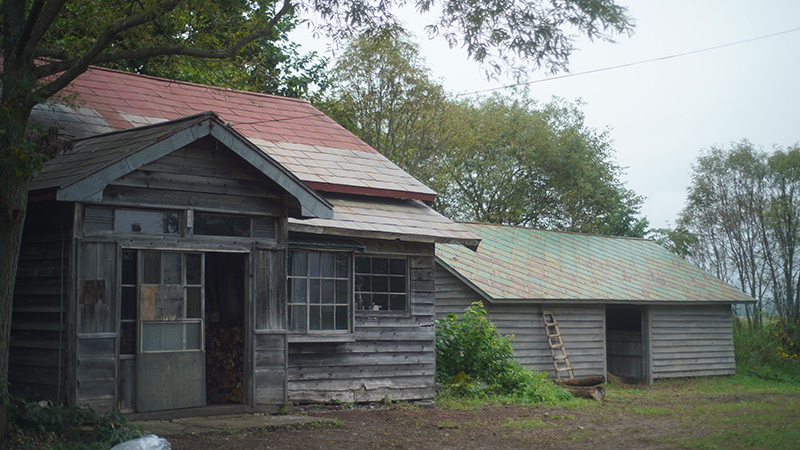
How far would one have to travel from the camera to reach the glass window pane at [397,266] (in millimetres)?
14370

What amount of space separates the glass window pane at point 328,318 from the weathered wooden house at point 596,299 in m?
6.46

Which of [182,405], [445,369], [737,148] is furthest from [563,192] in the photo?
[182,405]

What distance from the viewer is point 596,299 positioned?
21.2 meters

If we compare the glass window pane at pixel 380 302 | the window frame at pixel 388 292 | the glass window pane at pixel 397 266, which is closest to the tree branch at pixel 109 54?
the window frame at pixel 388 292

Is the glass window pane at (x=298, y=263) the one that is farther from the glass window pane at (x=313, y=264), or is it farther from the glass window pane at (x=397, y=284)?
the glass window pane at (x=397, y=284)

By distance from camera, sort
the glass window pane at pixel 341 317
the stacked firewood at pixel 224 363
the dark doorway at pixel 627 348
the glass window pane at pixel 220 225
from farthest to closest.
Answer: the dark doorway at pixel 627 348, the glass window pane at pixel 341 317, the stacked firewood at pixel 224 363, the glass window pane at pixel 220 225

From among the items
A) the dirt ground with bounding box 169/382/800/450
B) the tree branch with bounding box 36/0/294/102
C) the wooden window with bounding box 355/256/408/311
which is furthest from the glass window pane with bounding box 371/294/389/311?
the tree branch with bounding box 36/0/294/102

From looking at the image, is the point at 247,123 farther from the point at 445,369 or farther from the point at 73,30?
the point at 445,369

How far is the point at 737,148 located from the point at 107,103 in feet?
89.7

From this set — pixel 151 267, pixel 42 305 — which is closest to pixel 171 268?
pixel 151 267

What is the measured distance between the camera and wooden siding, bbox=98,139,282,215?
1051 cm

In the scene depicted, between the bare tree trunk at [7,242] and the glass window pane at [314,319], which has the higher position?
the bare tree trunk at [7,242]

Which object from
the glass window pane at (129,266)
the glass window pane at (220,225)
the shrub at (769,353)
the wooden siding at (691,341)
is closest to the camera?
the glass window pane at (129,266)

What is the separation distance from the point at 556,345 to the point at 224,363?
1005 centimetres
